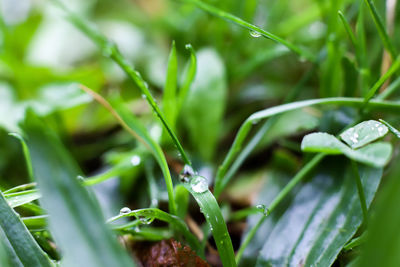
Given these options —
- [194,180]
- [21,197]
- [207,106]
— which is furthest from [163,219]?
[207,106]

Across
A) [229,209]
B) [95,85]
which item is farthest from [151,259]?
[95,85]

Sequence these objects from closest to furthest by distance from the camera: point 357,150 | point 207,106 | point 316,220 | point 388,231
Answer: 1. point 388,231
2. point 357,150
3. point 316,220
4. point 207,106

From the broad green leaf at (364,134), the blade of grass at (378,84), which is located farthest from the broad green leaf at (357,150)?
the blade of grass at (378,84)

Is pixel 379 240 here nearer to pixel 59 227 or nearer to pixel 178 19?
pixel 59 227

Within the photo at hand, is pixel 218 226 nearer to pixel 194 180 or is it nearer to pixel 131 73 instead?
pixel 194 180

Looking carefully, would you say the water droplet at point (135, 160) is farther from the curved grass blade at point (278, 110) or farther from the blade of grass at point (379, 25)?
the blade of grass at point (379, 25)
